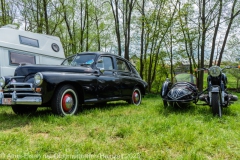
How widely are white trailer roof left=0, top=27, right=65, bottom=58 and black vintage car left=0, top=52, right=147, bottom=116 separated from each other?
2.77 meters

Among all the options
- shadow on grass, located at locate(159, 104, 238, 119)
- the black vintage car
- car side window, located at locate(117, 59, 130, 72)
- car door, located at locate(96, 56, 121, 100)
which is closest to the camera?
the black vintage car

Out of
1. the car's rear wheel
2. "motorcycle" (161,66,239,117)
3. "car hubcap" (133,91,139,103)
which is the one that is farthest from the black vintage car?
"motorcycle" (161,66,239,117)

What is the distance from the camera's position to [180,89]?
5.09 meters

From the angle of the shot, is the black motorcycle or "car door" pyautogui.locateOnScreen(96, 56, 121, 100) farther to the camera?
"car door" pyautogui.locateOnScreen(96, 56, 121, 100)

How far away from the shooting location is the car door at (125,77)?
20.7 feet

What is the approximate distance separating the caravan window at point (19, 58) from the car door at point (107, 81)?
140 inches

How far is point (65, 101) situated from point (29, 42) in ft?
15.8

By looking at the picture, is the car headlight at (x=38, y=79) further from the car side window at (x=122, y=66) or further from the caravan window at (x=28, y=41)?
A: the caravan window at (x=28, y=41)

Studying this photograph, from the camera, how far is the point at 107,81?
18.3ft

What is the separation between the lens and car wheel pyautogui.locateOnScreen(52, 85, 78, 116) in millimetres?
4148

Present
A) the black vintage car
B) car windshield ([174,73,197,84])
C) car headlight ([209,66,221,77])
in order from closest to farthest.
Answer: the black vintage car < car headlight ([209,66,221,77]) < car windshield ([174,73,197,84])

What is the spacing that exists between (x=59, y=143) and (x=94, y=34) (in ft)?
63.1

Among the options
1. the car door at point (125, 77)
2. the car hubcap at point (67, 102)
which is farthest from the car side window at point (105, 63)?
the car hubcap at point (67, 102)

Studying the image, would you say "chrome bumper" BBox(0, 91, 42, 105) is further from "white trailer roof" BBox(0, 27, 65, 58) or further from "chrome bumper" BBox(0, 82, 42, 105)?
"white trailer roof" BBox(0, 27, 65, 58)
